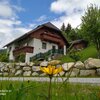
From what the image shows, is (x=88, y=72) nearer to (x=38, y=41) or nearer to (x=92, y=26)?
(x=92, y=26)

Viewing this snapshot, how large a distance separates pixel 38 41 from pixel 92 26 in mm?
14015

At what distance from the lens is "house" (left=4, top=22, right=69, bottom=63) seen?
156 ft

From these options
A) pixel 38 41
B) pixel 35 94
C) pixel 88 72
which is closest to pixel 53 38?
pixel 38 41

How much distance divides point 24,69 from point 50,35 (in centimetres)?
2636

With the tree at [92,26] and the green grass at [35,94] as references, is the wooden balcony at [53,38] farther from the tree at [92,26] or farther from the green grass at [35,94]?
the green grass at [35,94]

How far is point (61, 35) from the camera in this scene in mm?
54500

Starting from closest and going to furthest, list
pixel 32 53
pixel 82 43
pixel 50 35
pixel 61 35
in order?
pixel 32 53
pixel 50 35
pixel 61 35
pixel 82 43

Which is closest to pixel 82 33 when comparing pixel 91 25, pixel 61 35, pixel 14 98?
pixel 91 25

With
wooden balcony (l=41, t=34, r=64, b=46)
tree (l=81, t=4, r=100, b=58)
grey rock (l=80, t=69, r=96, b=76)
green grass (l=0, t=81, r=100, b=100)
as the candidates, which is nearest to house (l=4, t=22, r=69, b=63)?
wooden balcony (l=41, t=34, r=64, b=46)

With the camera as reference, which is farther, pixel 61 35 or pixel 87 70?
pixel 61 35

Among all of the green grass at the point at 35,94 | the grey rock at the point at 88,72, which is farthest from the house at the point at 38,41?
the green grass at the point at 35,94

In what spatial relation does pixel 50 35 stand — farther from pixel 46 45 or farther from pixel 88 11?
pixel 88 11

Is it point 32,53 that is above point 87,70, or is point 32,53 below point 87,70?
above

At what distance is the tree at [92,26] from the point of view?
36969mm
